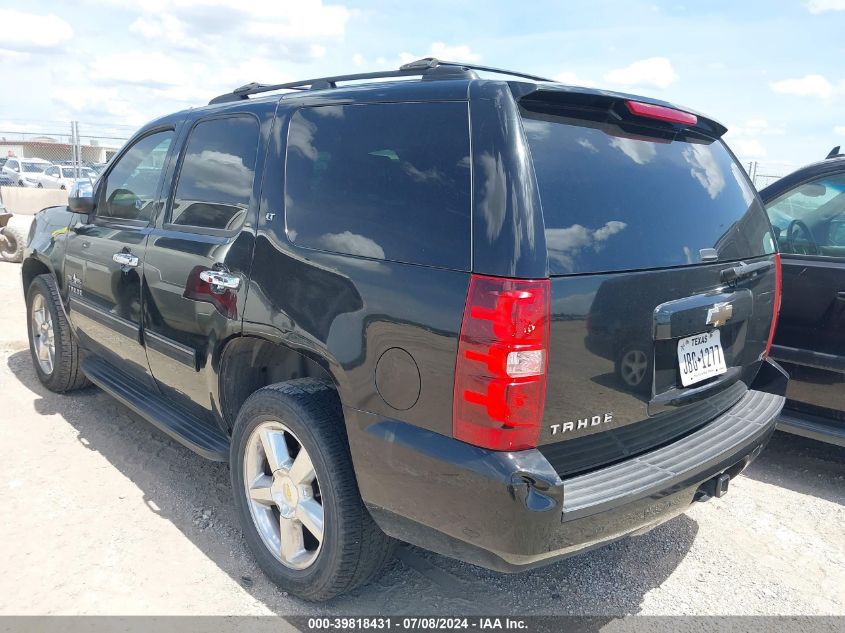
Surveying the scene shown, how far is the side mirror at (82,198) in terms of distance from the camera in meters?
4.10

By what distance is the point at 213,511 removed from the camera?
10.9 ft

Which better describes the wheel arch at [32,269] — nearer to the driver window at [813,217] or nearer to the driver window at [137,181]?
the driver window at [137,181]

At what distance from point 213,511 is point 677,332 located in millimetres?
2370

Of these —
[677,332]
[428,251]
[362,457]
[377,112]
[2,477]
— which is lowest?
[2,477]

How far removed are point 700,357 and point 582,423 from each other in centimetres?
68

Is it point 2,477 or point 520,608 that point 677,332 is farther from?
point 2,477

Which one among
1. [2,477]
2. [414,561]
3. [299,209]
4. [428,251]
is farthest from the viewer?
[2,477]

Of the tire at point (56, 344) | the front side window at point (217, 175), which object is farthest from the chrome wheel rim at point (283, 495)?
the tire at point (56, 344)

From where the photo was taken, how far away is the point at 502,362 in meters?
1.93

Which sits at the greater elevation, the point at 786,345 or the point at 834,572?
the point at 786,345

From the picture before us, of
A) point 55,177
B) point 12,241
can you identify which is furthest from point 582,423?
point 55,177

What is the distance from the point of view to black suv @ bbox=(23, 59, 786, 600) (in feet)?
6.50

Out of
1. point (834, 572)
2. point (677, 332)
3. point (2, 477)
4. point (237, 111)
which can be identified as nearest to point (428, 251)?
point (677, 332)

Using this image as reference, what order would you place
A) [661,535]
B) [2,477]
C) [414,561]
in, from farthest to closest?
[2,477], [661,535], [414,561]
